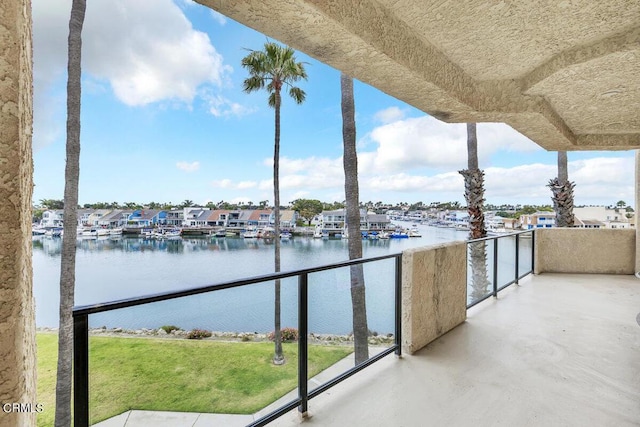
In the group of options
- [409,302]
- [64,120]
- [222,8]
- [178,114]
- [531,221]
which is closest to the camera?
[222,8]

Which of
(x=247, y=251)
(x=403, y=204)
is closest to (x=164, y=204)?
(x=247, y=251)

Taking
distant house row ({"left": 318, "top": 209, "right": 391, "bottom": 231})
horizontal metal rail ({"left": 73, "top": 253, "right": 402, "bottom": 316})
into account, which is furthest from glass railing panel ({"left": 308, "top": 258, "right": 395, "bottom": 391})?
distant house row ({"left": 318, "top": 209, "right": 391, "bottom": 231})

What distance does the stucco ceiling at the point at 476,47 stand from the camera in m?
1.94

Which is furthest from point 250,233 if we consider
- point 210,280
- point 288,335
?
point 288,335

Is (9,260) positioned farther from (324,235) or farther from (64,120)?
(324,235)

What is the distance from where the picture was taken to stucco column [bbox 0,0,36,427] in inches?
38.5

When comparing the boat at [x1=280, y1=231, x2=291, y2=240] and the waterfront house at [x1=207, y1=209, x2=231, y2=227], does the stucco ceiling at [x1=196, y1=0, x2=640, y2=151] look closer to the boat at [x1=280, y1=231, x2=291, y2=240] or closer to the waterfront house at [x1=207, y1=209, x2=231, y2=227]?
the boat at [x1=280, y1=231, x2=291, y2=240]

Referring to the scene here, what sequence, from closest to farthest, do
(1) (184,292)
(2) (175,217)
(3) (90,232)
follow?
1. (1) (184,292)
2. (3) (90,232)
3. (2) (175,217)

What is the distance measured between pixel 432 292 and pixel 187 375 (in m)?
2.53

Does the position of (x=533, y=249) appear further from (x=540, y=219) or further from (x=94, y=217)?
(x=94, y=217)

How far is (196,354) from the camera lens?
204 centimetres

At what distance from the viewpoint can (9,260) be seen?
0.99 m

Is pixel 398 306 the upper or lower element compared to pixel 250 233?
upper

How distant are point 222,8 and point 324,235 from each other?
17981mm
